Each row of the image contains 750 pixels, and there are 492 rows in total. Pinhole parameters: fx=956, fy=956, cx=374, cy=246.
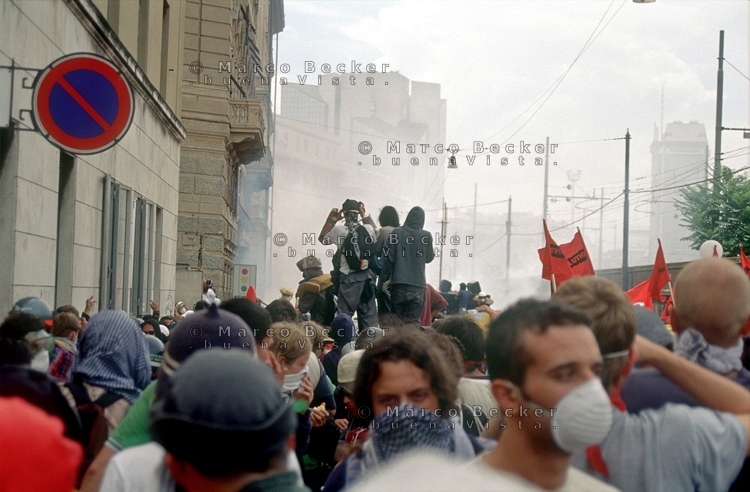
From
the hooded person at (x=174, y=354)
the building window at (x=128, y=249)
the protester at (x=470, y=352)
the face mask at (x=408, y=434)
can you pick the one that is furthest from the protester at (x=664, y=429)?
the building window at (x=128, y=249)

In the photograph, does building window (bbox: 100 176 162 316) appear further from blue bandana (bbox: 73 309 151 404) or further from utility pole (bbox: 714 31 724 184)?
utility pole (bbox: 714 31 724 184)

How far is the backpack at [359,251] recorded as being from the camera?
10000 millimetres

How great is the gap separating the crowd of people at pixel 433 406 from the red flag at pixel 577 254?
14.3 ft

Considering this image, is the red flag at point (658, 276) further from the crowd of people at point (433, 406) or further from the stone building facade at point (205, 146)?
the stone building facade at point (205, 146)

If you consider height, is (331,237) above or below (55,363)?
above

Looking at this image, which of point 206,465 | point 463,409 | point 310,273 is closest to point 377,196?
point 310,273

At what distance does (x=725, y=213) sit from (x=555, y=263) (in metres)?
25.1

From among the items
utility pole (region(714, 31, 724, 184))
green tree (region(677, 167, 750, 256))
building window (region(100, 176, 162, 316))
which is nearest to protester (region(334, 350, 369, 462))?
building window (region(100, 176, 162, 316))

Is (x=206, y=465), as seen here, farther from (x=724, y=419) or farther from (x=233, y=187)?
(x=233, y=187)

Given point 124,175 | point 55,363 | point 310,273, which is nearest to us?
point 55,363

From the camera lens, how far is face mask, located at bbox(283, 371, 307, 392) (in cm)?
542

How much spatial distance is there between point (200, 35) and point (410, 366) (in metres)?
25.5

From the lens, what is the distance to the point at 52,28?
12.0m

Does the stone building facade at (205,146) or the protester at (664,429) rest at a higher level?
the stone building facade at (205,146)
